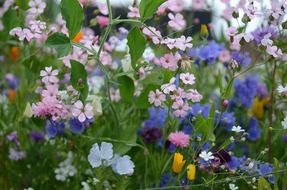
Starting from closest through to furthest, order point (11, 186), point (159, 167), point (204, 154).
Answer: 1. point (204, 154)
2. point (159, 167)
3. point (11, 186)

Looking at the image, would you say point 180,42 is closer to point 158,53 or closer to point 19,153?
point 158,53

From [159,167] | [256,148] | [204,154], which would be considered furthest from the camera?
[256,148]

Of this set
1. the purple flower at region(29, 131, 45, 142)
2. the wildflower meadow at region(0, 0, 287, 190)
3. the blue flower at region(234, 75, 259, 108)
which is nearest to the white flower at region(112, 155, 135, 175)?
the wildflower meadow at region(0, 0, 287, 190)

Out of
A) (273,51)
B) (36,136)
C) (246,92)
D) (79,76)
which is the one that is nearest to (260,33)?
(273,51)

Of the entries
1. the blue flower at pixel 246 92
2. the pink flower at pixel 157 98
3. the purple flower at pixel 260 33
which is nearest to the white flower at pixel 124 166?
the pink flower at pixel 157 98

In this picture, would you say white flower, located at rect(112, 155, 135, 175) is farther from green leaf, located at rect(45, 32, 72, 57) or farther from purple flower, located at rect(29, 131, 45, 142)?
purple flower, located at rect(29, 131, 45, 142)

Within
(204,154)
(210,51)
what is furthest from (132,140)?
(210,51)

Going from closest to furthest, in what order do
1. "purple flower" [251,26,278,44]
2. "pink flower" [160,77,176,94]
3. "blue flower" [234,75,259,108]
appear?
"pink flower" [160,77,176,94] < "purple flower" [251,26,278,44] < "blue flower" [234,75,259,108]
